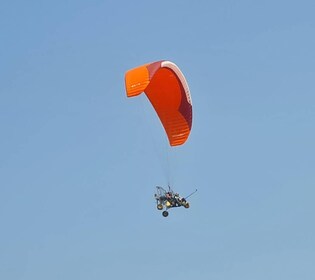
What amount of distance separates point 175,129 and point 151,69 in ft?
18.9

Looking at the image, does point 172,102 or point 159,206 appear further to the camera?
point 172,102

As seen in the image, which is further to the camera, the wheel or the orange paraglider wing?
the orange paraglider wing

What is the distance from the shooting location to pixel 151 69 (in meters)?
71.8

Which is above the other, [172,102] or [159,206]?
[172,102]

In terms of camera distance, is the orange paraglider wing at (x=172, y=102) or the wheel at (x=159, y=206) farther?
the orange paraglider wing at (x=172, y=102)

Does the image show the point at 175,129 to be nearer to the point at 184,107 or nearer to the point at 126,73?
the point at 184,107

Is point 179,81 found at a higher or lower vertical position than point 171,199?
higher

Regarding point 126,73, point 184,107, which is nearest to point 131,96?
point 126,73

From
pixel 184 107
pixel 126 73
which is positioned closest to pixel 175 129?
pixel 184 107

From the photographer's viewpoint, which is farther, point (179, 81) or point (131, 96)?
point (179, 81)

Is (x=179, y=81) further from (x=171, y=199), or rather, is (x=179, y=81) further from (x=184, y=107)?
(x=171, y=199)

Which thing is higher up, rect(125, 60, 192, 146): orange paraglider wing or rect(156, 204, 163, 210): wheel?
rect(125, 60, 192, 146): orange paraglider wing

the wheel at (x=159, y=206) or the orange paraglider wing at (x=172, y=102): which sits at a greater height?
the orange paraglider wing at (x=172, y=102)

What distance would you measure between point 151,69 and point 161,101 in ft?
16.8
